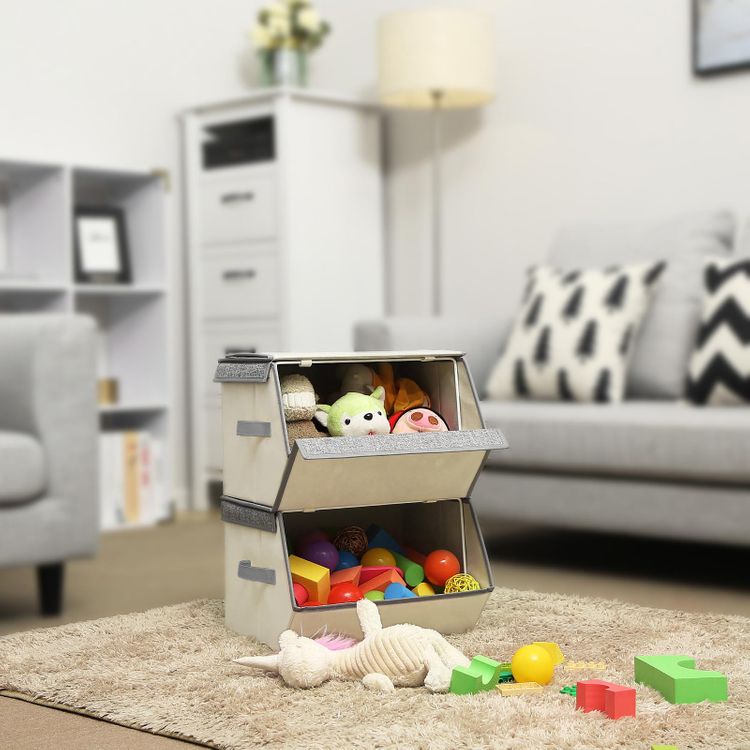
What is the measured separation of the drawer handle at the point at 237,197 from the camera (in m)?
4.01

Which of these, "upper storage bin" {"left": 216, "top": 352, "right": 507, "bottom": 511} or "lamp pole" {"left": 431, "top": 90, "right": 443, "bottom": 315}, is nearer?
"upper storage bin" {"left": 216, "top": 352, "right": 507, "bottom": 511}

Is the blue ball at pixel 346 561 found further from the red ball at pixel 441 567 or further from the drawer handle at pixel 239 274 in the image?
the drawer handle at pixel 239 274

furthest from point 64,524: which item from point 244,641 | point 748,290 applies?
point 748,290

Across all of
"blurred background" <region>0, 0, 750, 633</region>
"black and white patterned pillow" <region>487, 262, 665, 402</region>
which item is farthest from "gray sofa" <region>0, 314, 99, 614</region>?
"black and white patterned pillow" <region>487, 262, 665, 402</region>

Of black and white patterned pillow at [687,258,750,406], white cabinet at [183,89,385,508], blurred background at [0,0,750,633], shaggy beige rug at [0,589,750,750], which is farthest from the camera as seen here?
white cabinet at [183,89,385,508]

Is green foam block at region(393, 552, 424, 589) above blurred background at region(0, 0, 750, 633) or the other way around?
the other way around

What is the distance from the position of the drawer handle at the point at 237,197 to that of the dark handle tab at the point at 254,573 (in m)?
2.16

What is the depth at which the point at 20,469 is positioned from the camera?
241 centimetres

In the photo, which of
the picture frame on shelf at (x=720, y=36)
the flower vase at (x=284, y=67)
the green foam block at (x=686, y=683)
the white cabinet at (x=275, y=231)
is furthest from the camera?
the flower vase at (x=284, y=67)

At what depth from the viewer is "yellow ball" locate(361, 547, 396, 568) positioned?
6.84 feet

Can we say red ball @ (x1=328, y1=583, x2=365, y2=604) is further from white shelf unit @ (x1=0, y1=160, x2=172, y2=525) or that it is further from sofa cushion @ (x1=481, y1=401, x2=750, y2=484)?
white shelf unit @ (x1=0, y1=160, x2=172, y2=525)

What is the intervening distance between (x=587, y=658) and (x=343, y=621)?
1.25 feet

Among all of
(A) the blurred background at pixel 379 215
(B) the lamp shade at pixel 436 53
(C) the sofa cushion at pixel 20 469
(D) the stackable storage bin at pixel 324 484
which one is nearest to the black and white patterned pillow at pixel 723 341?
(A) the blurred background at pixel 379 215

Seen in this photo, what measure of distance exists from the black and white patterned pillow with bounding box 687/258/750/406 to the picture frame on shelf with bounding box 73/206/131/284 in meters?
1.89
